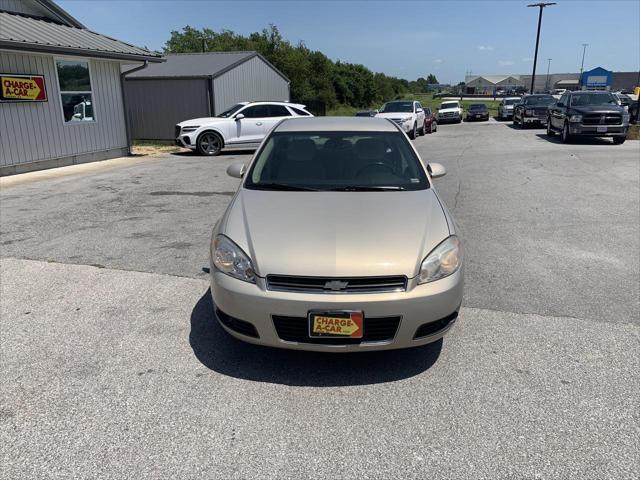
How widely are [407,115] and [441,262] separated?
63.8 ft

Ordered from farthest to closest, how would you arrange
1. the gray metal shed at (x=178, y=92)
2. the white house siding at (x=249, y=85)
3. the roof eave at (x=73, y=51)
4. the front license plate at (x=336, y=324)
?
the white house siding at (x=249, y=85) < the gray metal shed at (x=178, y=92) < the roof eave at (x=73, y=51) < the front license plate at (x=336, y=324)

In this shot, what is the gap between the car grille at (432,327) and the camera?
3.10m

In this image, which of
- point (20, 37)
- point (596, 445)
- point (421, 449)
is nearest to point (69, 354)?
point (421, 449)

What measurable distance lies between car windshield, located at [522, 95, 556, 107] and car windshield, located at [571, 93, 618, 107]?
814 centimetres

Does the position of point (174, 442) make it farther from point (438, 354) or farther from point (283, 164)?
point (283, 164)

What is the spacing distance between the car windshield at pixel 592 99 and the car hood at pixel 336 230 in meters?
17.4

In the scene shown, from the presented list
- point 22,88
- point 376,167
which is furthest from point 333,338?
point 22,88

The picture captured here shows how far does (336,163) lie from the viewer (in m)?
4.37

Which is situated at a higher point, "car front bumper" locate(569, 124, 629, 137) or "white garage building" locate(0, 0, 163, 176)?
"white garage building" locate(0, 0, 163, 176)

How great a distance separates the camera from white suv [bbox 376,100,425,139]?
69.5ft

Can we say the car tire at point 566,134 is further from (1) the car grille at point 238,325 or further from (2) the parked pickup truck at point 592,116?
(1) the car grille at point 238,325

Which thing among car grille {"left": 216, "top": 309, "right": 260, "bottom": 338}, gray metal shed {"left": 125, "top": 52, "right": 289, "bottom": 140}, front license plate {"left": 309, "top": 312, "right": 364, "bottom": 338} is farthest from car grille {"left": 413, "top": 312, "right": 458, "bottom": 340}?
gray metal shed {"left": 125, "top": 52, "right": 289, "bottom": 140}

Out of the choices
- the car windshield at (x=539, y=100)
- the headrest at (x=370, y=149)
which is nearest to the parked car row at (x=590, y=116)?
the car windshield at (x=539, y=100)

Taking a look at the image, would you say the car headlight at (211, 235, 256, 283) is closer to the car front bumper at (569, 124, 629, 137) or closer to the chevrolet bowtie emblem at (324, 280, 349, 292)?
the chevrolet bowtie emblem at (324, 280, 349, 292)
